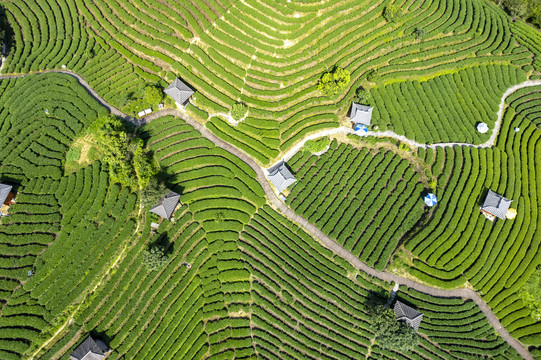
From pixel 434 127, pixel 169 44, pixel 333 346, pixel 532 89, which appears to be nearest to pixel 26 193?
pixel 169 44

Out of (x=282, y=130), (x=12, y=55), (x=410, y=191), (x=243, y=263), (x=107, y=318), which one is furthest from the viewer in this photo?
(x=12, y=55)

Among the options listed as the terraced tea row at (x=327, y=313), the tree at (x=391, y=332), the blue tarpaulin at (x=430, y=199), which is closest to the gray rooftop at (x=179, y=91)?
the terraced tea row at (x=327, y=313)

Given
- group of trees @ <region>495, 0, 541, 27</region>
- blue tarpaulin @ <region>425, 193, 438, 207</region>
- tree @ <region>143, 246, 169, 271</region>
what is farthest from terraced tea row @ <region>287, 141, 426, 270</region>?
group of trees @ <region>495, 0, 541, 27</region>

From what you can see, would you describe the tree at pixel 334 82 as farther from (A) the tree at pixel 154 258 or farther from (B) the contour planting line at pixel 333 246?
(A) the tree at pixel 154 258

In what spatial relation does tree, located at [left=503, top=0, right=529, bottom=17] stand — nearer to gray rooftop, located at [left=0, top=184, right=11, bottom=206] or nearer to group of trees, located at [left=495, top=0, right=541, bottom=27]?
group of trees, located at [left=495, top=0, right=541, bottom=27]

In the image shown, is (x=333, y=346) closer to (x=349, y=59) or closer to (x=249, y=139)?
(x=249, y=139)
